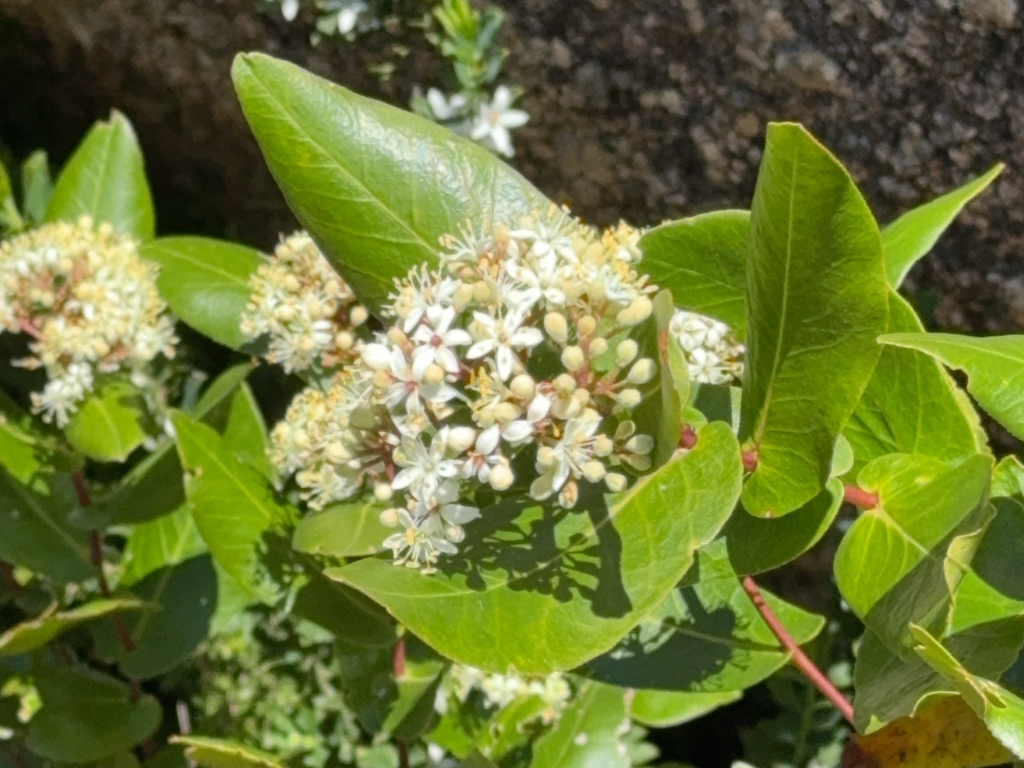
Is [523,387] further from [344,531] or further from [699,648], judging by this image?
[699,648]

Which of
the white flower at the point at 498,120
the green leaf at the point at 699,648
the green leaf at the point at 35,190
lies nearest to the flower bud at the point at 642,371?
the green leaf at the point at 699,648

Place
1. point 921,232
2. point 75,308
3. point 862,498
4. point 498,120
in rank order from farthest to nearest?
point 498,120 < point 75,308 < point 921,232 < point 862,498

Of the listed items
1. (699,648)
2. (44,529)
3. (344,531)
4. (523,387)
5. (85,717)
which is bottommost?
(85,717)

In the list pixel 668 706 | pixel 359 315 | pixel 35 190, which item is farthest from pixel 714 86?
pixel 35 190

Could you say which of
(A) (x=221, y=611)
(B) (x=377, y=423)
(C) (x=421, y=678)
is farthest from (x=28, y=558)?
(B) (x=377, y=423)

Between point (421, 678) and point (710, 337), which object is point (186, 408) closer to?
point (421, 678)

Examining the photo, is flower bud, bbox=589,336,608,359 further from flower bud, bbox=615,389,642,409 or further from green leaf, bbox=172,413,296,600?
green leaf, bbox=172,413,296,600

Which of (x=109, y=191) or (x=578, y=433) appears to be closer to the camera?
(x=578, y=433)
